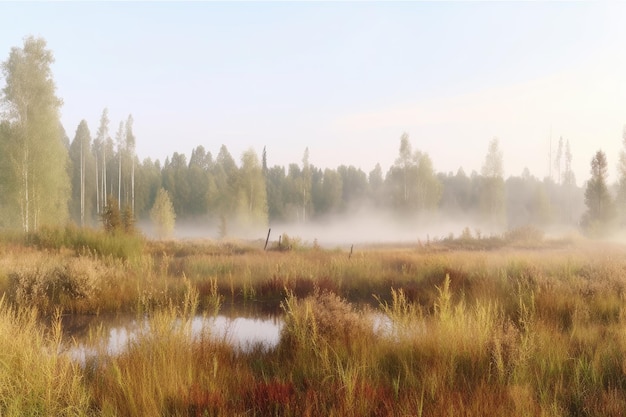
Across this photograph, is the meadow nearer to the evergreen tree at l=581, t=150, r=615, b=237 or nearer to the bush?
the bush

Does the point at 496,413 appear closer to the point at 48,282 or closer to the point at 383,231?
the point at 48,282

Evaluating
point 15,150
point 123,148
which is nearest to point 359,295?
point 15,150

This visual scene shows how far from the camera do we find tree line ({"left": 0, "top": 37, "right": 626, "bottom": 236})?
24.7 m

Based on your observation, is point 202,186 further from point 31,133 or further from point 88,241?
point 88,241

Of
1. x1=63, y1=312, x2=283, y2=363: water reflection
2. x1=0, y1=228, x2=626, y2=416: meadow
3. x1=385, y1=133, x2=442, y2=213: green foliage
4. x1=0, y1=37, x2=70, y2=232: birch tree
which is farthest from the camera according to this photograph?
x1=385, y1=133, x2=442, y2=213: green foliage

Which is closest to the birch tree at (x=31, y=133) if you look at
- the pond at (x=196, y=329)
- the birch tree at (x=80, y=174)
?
the pond at (x=196, y=329)

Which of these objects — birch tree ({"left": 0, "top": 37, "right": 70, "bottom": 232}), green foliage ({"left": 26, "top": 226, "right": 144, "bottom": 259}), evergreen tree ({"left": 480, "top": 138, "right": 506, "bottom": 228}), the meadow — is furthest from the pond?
evergreen tree ({"left": 480, "top": 138, "right": 506, "bottom": 228})

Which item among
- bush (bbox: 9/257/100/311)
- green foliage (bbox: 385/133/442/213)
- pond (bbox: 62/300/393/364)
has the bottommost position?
pond (bbox: 62/300/393/364)

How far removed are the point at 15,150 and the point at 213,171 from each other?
5585 cm

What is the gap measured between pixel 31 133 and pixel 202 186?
44.9 m

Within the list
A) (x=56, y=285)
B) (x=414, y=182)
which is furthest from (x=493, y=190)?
(x=56, y=285)

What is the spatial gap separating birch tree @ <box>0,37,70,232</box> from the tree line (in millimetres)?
52

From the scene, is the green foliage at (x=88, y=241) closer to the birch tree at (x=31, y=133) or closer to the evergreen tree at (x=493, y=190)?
the birch tree at (x=31, y=133)

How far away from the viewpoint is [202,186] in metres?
69.4
